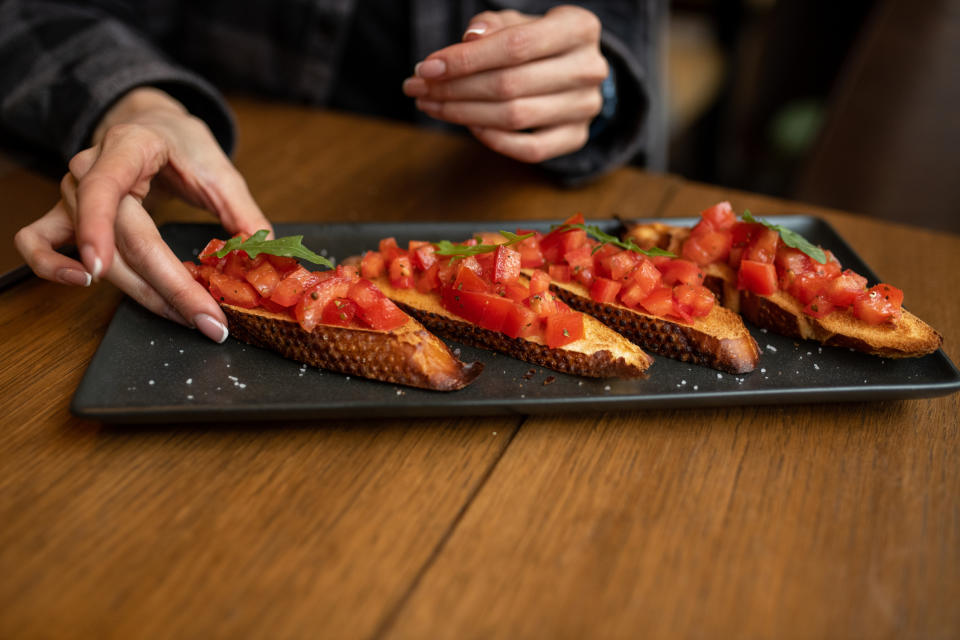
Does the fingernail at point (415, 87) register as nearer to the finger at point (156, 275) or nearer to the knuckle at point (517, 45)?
the knuckle at point (517, 45)

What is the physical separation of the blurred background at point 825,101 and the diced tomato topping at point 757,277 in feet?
7.03

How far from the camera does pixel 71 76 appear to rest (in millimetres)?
2174

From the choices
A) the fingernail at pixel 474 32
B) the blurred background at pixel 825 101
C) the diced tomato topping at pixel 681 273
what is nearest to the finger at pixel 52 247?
the fingernail at pixel 474 32

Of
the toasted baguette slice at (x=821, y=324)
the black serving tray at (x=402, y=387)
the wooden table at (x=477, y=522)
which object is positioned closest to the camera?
the wooden table at (x=477, y=522)

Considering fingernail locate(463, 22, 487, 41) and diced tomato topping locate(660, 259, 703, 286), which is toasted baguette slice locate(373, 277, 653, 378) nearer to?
diced tomato topping locate(660, 259, 703, 286)

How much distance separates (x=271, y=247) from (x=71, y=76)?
1.22m

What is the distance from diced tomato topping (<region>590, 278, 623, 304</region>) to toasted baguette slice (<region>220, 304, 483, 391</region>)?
40 cm

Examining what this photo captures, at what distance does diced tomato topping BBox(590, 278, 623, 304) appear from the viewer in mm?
1673

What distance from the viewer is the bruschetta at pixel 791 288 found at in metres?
1.58

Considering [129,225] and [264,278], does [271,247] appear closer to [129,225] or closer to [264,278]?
[264,278]

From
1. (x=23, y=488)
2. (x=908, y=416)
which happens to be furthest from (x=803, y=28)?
(x=23, y=488)

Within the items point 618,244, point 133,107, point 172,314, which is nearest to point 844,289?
point 618,244

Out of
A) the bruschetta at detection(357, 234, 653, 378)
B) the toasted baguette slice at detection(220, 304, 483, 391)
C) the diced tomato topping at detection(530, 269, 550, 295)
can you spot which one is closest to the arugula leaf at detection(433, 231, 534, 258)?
the bruschetta at detection(357, 234, 653, 378)

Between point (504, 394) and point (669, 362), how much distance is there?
0.43 metres
